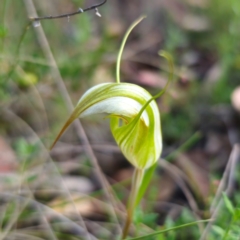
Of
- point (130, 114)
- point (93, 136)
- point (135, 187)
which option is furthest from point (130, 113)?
point (93, 136)

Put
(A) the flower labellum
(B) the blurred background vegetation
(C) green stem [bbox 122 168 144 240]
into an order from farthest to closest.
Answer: (B) the blurred background vegetation < (C) green stem [bbox 122 168 144 240] < (A) the flower labellum

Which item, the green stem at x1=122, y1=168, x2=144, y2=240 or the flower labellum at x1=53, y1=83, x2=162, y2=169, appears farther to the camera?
the green stem at x1=122, y1=168, x2=144, y2=240

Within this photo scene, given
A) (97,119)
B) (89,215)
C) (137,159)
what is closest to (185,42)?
(97,119)

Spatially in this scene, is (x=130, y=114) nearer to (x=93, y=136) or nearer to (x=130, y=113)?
(x=130, y=113)

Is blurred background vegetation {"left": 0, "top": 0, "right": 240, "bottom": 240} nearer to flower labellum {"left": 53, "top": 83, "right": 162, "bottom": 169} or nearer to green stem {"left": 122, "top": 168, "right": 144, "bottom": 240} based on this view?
green stem {"left": 122, "top": 168, "right": 144, "bottom": 240}

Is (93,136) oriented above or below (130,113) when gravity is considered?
below

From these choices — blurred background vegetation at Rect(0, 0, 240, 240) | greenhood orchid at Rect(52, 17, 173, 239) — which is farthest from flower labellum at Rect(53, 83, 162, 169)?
blurred background vegetation at Rect(0, 0, 240, 240)

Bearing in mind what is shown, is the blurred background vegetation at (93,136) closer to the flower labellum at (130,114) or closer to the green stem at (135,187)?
the green stem at (135,187)
